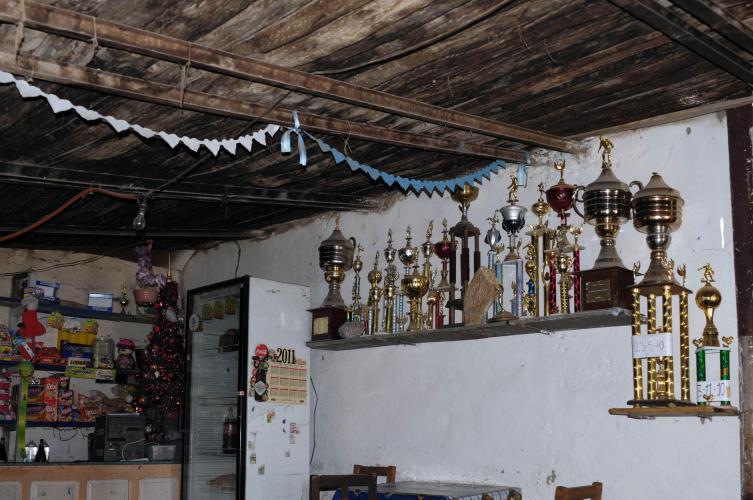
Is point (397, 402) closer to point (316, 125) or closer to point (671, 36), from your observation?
point (316, 125)

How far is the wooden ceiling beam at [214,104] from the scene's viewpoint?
11.5 feet

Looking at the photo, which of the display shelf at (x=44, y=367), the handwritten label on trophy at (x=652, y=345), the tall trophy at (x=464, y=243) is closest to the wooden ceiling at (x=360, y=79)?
the tall trophy at (x=464, y=243)

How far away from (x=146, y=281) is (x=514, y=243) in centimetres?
376

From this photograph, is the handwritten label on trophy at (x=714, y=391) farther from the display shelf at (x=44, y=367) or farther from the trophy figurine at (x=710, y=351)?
the display shelf at (x=44, y=367)

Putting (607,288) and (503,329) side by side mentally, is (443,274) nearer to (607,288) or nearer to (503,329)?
(503,329)

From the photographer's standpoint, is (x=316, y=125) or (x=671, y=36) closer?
(x=671, y=36)

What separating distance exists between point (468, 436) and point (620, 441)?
103 centimetres

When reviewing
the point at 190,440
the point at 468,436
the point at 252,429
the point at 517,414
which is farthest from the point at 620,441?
the point at 190,440

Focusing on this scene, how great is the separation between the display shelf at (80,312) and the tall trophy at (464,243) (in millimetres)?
3580

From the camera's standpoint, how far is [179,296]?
26.2 ft

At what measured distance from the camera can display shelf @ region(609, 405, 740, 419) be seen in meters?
4.03

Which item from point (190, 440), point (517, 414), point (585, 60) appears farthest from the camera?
point (190, 440)

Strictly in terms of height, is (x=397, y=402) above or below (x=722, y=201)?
below

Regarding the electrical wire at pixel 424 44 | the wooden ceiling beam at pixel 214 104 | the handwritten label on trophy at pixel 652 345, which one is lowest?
the handwritten label on trophy at pixel 652 345
